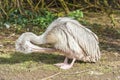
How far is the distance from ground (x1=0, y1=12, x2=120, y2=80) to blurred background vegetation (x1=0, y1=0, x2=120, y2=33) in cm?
136

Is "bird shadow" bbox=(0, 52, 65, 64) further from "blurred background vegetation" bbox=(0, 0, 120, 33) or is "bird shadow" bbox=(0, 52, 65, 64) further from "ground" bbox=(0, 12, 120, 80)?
"blurred background vegetation" bbox=(0, 0, 120, 33)

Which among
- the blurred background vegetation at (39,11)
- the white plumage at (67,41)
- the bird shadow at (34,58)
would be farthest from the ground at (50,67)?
the blurred background vegetation at (39,11)

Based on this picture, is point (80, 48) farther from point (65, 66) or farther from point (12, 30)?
point (12, 30)

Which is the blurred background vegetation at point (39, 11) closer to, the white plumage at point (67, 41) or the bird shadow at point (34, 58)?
the bird shadow at point (34, 58)

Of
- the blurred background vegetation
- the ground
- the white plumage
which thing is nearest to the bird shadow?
the ground

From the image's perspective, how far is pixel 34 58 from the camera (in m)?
→ 5.73

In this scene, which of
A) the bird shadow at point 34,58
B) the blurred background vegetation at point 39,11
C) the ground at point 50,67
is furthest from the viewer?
the blurred background vegetation at point 39,11

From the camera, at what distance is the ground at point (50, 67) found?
5137 millimetres

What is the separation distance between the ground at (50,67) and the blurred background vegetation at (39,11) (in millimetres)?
1357

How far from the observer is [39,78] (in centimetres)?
509

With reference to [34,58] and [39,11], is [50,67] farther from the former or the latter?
[39,11]

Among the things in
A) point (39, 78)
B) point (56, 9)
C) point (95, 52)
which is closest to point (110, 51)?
point (95, 52)

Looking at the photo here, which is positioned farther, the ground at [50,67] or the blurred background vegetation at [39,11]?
the blurred background vegetation at [39,11]

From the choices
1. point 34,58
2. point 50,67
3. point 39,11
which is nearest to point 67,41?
point 50,67
